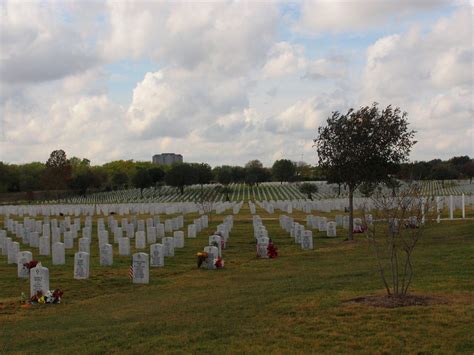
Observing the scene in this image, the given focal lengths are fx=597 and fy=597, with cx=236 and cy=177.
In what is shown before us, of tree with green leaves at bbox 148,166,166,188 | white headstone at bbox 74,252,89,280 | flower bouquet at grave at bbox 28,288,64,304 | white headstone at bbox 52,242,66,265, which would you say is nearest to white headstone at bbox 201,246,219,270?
white headstone at bbox 74,252,89,280

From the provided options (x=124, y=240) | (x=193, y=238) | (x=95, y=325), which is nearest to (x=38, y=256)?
(x=124, y=240)

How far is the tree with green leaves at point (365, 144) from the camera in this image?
26000 millimetres

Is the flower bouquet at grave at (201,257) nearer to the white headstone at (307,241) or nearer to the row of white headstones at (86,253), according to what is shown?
the row of white headstones at (86,253)

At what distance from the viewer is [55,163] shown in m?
81.2

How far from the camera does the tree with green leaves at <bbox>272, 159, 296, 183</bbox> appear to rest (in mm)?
119750

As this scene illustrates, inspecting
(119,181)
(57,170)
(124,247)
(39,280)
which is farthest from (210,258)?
(119,181)

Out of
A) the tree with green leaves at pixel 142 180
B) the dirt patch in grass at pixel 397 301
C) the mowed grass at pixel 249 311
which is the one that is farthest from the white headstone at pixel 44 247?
the tree with green leaves at pixel 142 180

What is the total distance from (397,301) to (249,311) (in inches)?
105

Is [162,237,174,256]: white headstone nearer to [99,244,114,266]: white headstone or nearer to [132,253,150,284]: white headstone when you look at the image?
[99,244,114,266]: white headstone

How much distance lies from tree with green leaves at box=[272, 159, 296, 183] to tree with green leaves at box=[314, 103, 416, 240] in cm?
9296

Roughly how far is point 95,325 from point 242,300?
3020mm

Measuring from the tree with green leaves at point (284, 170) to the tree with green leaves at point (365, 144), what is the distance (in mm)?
92962

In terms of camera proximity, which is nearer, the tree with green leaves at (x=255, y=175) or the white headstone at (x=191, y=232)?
the white headstone at (x=191, y=232)

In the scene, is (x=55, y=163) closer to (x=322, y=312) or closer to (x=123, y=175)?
(x=123, y=175)
